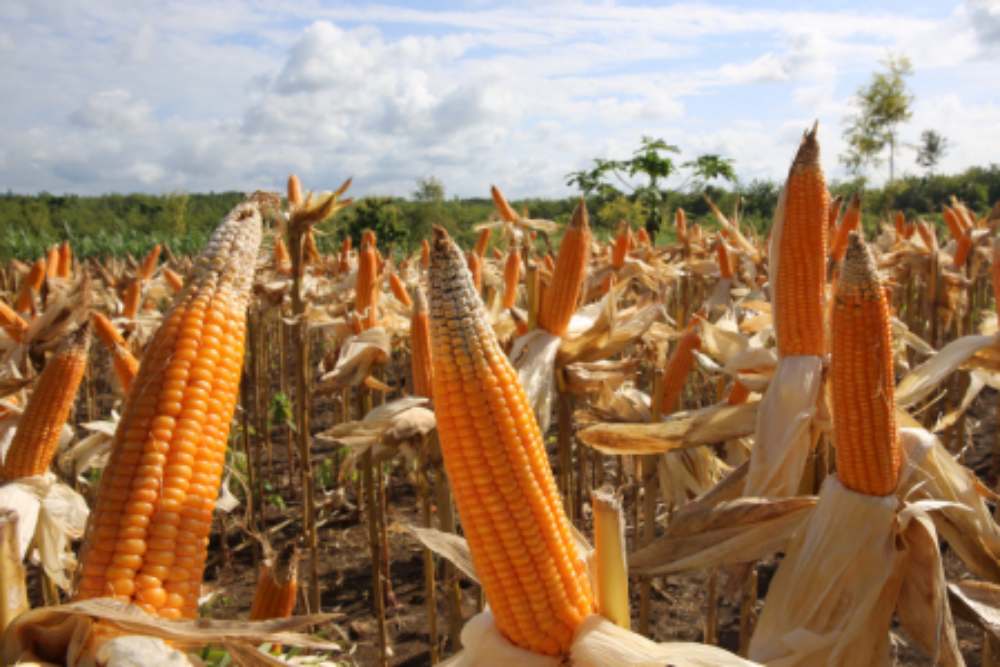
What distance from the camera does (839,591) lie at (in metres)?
2.33

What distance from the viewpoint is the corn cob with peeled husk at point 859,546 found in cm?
219

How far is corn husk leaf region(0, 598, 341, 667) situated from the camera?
1136mm

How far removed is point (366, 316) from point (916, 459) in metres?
4.22

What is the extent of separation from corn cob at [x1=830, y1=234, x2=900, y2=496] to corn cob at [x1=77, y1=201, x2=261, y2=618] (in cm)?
166

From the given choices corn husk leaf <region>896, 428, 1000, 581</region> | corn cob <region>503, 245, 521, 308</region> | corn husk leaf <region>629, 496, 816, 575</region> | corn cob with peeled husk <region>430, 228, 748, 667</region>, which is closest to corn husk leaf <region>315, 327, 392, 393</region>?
corn cob <region>503, 245, 521, 308</region>

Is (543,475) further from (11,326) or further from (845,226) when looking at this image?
(11,326)

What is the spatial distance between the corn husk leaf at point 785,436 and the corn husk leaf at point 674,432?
14 centimetres

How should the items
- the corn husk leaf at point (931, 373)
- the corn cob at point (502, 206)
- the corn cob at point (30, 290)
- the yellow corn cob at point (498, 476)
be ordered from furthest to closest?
the corn cob at point (502, 206)
the corn cob at point (30, 290)
the corn husk leaf at point (931, 373)
the yellow corn cob at point (498, 476)

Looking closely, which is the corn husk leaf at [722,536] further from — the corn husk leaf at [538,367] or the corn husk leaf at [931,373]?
the corn husk leaf at [538,367]

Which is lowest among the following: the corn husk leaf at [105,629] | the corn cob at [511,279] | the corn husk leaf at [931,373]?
the corn husk leaf at [105,629]

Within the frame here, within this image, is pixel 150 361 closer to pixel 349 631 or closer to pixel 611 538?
pixel 611 538

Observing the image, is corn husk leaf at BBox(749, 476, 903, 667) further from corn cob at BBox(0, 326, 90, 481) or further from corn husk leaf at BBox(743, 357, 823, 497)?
corn cob at BBox(0, 326, 90, 481)

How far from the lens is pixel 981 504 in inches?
101

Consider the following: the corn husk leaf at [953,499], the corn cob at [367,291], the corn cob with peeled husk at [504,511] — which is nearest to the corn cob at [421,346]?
the corn cob at [367,291]
